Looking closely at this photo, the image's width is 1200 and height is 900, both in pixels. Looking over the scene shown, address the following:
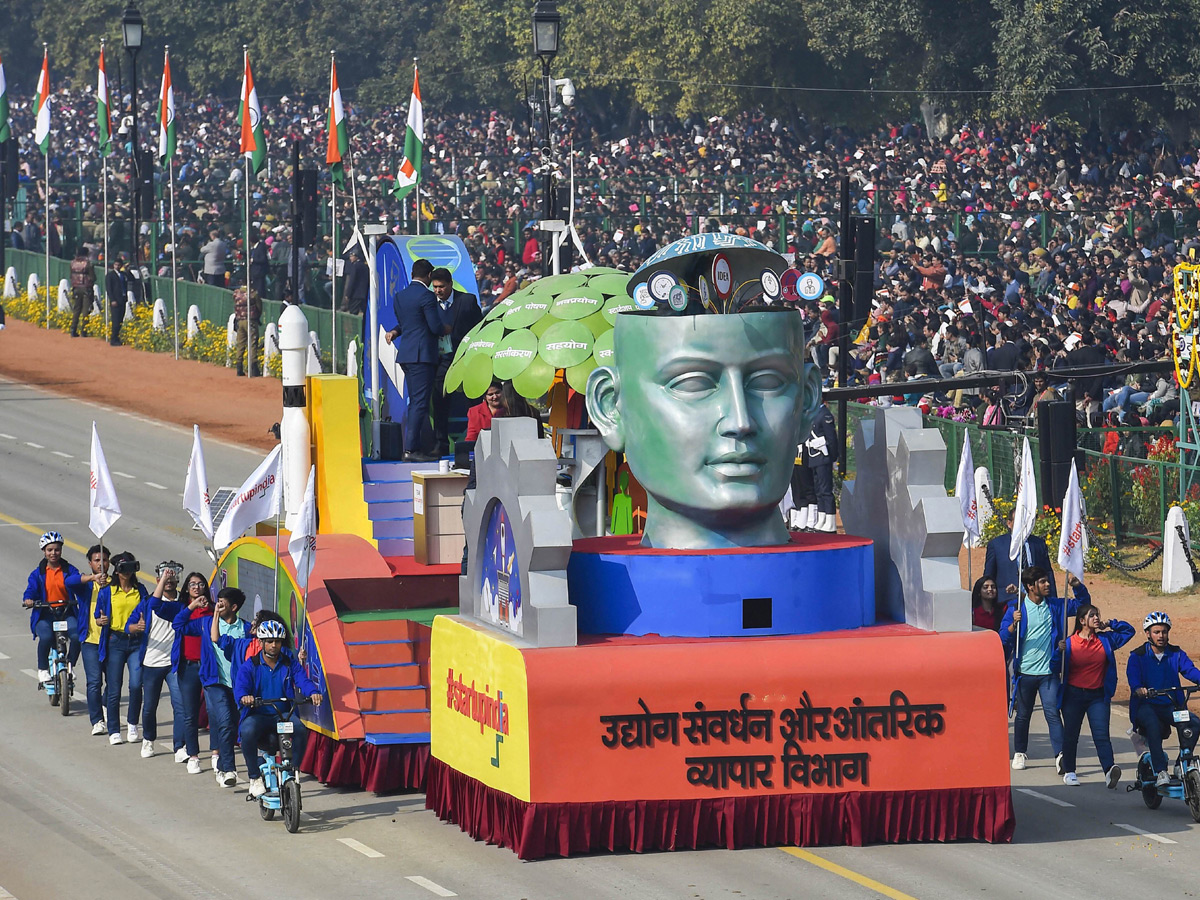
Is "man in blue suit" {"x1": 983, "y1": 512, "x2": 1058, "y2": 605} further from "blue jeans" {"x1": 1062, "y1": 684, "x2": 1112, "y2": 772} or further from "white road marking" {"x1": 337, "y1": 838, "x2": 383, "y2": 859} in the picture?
"white road marking" {"x1": 337, "y1": 838, "x2": 383, "y2": 859}

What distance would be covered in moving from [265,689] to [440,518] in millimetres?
2915

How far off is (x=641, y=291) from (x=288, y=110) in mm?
78113

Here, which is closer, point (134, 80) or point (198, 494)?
point (198, 494)

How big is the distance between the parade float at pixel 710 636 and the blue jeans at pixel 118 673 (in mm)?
3396

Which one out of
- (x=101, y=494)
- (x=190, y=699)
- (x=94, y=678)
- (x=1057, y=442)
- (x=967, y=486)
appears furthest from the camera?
(x=1057, y=442)

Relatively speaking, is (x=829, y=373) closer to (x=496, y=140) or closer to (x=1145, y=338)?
(x=1145, y=338)

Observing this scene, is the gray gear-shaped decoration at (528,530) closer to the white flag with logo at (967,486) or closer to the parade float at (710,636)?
the parade float at (710,636)

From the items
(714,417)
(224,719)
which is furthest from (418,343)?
(714,417)

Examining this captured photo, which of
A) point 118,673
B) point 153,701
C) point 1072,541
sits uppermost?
point 1072,541

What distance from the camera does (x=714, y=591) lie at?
1555cm

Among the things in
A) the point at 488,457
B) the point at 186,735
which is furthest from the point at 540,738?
the point at 186,735

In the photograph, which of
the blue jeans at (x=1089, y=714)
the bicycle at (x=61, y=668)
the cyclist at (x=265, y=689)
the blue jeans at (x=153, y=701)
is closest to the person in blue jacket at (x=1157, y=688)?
the blue jeans at (x=1089, y=714)

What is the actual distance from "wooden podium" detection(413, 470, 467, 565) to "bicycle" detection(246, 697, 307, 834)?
8.70 ft

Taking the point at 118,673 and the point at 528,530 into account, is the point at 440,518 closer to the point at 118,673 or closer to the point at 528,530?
the point at 118,673
